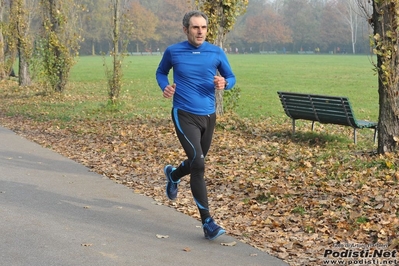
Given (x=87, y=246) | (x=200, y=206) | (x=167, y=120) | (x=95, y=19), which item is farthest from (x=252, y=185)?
(x=95, y=19)

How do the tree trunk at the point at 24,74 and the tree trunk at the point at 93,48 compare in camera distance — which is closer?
the tree trunk at the point at 24,74

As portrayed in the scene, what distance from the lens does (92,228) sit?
23.5 feet

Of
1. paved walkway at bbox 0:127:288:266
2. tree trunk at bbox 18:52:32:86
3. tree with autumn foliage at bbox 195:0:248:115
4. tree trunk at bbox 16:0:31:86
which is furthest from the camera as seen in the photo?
tree trunk at bbox 18:52:32:86

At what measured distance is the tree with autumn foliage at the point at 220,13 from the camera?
15.6 metres

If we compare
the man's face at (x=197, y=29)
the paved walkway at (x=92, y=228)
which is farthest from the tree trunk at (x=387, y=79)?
the man's face at (x=197, y=29)

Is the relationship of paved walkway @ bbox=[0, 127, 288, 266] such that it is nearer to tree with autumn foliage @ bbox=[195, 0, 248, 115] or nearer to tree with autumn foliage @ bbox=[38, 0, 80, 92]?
tree with autumn foliage @ bbox=[195, 0, 248, 115]

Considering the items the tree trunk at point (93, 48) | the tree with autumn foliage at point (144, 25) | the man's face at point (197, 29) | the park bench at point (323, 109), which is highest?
the tree with autumn foliage at point (144, 25)

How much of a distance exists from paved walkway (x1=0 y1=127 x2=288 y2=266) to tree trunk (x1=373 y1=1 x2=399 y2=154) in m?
4.07

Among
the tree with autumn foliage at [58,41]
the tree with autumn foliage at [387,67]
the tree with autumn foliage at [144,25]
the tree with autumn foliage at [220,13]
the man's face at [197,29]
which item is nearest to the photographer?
the man's face at [197,29]

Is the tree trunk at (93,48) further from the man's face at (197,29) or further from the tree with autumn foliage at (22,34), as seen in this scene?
the man's face at (197,29)

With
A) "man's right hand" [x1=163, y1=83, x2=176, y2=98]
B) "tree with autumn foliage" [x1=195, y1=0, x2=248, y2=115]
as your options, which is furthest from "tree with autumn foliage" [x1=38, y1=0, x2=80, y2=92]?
"man's right hand" [x1=163, y1=83, x2=176, y2=98]

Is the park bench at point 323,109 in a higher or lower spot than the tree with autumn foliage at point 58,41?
lower

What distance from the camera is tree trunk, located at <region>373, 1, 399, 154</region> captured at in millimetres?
10671

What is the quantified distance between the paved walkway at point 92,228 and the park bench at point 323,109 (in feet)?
15.8
